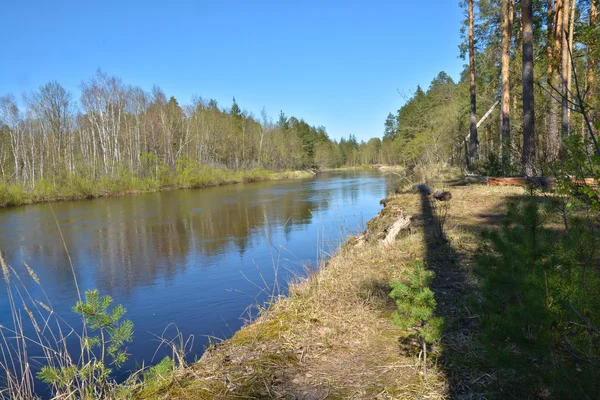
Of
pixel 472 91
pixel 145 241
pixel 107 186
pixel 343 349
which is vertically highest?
pixel 472 91

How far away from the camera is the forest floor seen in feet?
7.83

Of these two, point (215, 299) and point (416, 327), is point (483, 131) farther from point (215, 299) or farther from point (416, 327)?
point (416, 327)

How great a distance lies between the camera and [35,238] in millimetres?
13234

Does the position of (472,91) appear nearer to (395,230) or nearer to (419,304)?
(395,230)

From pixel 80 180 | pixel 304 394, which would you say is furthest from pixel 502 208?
pixel 80 180

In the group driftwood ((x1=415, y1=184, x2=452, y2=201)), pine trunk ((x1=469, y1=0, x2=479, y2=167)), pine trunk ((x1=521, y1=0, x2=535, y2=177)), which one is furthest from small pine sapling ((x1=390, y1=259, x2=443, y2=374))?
pine trunk ((x1=469, y1=0, x2=479, y2=167))

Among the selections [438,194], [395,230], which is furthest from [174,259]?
[438,194]

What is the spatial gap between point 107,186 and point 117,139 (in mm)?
8687

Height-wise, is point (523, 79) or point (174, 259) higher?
point (523, 79)

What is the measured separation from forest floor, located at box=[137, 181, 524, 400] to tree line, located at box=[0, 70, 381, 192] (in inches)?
1174

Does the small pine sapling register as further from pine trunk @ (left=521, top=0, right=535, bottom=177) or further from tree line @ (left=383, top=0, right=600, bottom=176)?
pine trunk @ (left=521, top=0, right=535, bottom=177)

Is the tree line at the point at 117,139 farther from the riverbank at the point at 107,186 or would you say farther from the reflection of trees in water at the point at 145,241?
the reflection of trees in water at the point at 145,241

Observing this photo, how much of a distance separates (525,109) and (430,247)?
21.7ft

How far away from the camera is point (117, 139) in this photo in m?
36.4
